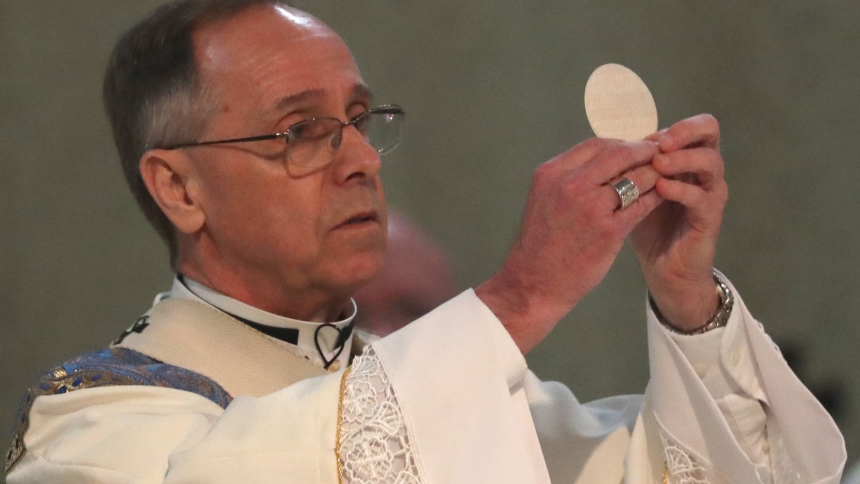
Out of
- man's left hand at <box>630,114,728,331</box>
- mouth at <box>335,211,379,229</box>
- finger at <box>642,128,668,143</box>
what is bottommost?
mouth at <box>335,211,379,229</box>

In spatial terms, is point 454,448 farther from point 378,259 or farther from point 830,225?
point 830,225

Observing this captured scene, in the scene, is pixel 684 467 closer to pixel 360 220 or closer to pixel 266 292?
pixel 360 220

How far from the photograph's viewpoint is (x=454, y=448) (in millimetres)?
1780

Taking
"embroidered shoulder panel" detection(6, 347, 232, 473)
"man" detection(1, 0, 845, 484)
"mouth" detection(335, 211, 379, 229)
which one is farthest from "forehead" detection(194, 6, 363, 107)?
"embroidered shoulder panel" detection(6, 347, 232, 473)

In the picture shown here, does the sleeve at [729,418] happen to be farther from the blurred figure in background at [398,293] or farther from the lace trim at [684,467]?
the blurred figure in background at [398,293]

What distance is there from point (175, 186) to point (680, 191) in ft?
4.34

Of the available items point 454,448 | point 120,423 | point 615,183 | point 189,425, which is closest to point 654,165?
point 615,183

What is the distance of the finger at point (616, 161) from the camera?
6.19 ft

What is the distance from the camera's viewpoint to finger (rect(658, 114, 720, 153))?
202cm

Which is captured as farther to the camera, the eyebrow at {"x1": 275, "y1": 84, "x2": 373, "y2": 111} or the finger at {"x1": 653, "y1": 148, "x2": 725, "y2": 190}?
the eyebrow at {"x1": 275, "y1": 84, "x2": 373, "y2": 111}

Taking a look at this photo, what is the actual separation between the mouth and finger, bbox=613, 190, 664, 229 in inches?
30.4

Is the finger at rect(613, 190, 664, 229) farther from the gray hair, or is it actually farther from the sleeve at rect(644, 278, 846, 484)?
the gray hair

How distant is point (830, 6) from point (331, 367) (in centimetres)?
400

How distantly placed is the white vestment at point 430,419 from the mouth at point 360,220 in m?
0.35
